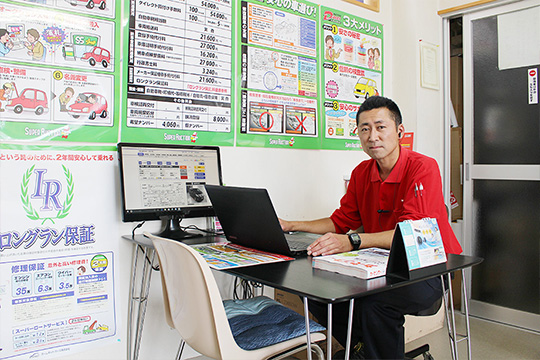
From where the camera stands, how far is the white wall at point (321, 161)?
7.71 feet

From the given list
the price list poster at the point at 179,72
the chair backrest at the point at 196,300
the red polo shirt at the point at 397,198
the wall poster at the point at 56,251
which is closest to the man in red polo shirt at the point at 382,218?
the red polo shirt at the point at 397,198

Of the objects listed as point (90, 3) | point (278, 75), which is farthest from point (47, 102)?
point (278, 75)

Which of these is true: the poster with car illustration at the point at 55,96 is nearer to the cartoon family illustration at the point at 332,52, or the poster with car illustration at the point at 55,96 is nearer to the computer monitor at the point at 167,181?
the computer monitor at the point at 167,181

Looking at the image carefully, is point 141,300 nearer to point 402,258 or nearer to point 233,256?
point 233,256

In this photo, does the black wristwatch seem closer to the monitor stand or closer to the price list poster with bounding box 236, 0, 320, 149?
the monitor stand

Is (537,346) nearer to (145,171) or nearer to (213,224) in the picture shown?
(213,224)

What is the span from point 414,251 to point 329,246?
1.07 ft

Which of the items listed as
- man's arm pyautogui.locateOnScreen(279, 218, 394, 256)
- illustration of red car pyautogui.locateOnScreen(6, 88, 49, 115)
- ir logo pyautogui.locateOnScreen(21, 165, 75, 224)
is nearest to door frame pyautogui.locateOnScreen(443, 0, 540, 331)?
man's arm pyautogui.locateOnScreen(279, 218, 394, 256)

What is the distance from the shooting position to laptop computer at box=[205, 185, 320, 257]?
1.60m

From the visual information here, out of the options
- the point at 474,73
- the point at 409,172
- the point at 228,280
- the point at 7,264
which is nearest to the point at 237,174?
the point at 228,280

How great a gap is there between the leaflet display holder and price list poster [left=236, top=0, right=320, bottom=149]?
1399 millimetres

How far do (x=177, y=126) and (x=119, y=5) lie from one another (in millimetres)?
639

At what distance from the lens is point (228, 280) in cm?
269

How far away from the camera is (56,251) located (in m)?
2.06
